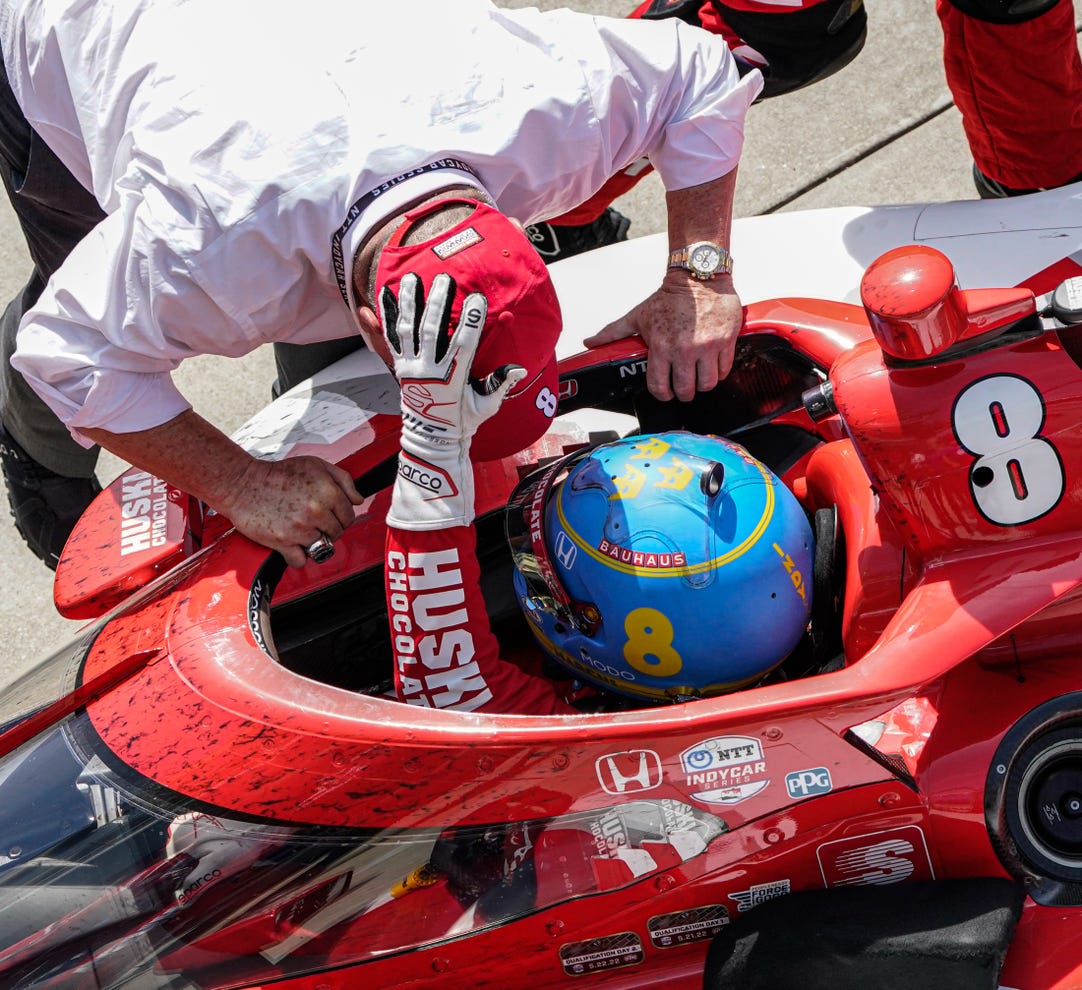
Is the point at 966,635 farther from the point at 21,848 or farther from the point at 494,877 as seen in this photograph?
the point at 21,848

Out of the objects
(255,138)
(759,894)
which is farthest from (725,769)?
(255,138)

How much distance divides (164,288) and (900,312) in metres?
1.15

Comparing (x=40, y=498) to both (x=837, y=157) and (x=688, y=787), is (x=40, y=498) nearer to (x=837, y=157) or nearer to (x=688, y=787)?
(x=688, y=787)

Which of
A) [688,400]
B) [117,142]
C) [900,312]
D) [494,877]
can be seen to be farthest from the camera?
[688,400]

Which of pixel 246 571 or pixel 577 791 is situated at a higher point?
pixel 246 571

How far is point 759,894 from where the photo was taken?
5.78ft

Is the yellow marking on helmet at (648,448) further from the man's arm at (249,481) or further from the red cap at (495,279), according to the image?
the man's arm at (249,481)

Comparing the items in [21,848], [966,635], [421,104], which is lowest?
[21,848]

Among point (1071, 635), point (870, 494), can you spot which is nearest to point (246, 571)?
point (870, 494)

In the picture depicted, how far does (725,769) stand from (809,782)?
14 centimetres

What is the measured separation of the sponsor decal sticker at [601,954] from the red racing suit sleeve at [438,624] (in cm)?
37

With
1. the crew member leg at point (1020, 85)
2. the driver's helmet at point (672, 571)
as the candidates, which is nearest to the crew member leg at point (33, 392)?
the driver's helmet at point (672, 571)

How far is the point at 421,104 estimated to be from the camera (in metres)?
1.99

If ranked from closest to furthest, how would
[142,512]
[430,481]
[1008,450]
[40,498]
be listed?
1. [1008,450]
2. [430,481]
3. [142,512]
4. [40,498]
